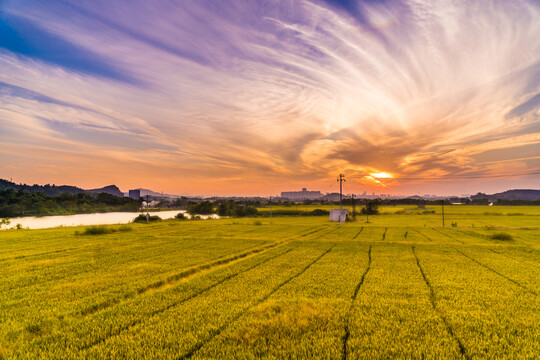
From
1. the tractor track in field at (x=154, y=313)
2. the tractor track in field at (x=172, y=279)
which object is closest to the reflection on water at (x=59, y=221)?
the tractor track in field at (x=172, y=279)

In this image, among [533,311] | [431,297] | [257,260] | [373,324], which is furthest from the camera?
[257,260]

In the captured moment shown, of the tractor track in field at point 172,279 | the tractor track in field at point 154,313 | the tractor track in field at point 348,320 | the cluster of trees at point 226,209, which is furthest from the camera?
the cluster of trees at point 226,209

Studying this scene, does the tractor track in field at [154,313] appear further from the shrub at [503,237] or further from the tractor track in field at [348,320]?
the shrub at [503,237]

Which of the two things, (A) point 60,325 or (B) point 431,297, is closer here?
(A) point 60,325

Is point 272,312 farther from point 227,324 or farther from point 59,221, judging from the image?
point 59,221

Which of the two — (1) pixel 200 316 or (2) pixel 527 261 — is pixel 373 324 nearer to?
(1) pixel 200 316

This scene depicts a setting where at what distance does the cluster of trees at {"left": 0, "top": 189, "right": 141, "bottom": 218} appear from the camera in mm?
99188

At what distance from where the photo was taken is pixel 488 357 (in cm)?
644

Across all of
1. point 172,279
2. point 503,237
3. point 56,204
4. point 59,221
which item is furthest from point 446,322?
point 56,204

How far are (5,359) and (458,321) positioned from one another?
40.9 feet

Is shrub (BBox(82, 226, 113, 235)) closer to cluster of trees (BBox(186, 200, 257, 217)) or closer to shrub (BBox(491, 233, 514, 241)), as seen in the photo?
shrub (BBox(491, 233, 514, 241))

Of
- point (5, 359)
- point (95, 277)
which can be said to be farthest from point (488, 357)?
point (95, 277)

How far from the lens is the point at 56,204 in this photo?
4444 inches

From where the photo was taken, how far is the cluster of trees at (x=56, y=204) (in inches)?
3905
